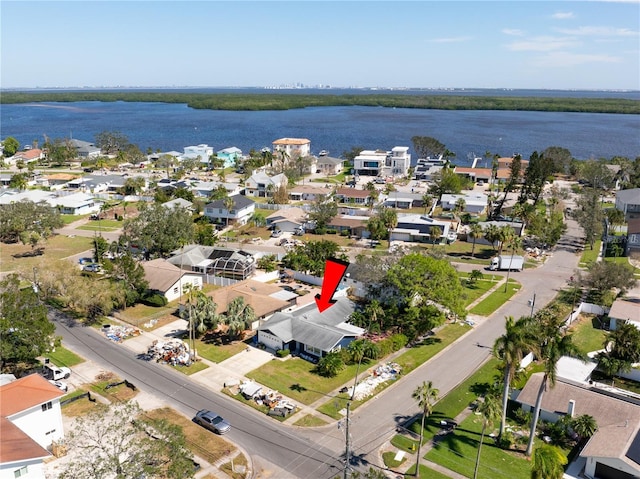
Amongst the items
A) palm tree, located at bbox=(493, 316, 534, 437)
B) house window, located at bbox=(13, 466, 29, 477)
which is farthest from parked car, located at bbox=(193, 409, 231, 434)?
palm tree, located at bbox=(493, 316, 534, 437)

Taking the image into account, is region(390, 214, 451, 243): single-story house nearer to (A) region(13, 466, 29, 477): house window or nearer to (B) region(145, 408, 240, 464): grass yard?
(B) region(145, 408, 240, 464): grass yard

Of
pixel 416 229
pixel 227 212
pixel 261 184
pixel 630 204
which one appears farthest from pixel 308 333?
pixel 630 204

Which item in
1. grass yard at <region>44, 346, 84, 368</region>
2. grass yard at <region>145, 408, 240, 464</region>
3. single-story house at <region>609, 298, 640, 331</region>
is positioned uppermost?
single-story house at <region>609, 298, 640, 331</region>

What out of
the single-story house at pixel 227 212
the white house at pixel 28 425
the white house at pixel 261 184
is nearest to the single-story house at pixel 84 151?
the white house at pixel 261 184

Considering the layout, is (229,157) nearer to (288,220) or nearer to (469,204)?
(288,220)

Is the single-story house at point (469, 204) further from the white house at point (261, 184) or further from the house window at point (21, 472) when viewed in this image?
the house window at point (21, 472)

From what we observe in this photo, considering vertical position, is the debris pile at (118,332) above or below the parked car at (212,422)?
below
